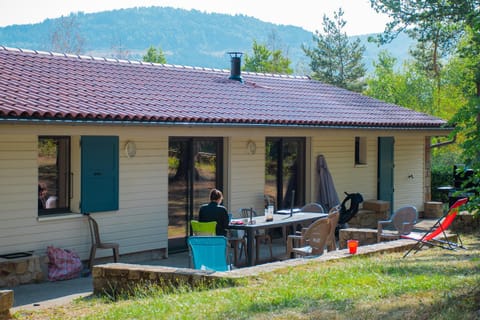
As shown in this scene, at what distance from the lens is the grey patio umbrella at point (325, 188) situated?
16.1 metres

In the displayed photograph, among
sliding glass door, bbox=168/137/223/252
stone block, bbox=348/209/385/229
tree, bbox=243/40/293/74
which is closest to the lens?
sliding glass door, bbox=168/137/223/252

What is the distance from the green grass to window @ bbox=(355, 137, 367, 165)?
27.9 ft

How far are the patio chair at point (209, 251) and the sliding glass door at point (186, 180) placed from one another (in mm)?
3729

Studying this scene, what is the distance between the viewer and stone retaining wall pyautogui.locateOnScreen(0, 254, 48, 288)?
10222 mm

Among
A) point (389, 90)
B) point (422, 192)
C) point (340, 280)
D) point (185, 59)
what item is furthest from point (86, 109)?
point (185, 59)

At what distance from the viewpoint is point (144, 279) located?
892 centimetres

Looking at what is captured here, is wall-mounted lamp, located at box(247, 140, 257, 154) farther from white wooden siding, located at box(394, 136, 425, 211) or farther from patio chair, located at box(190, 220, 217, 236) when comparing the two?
white wooden siding, located at box(394, 136, 425, 211)

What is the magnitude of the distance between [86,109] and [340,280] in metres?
4.92

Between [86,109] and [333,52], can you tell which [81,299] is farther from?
[333,52]

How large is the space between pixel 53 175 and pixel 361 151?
8778 millimetres

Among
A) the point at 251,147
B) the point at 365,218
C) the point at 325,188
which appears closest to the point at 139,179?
the point at 251,147

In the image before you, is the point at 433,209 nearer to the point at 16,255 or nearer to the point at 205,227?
the point at 205,227

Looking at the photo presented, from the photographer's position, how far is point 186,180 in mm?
13844

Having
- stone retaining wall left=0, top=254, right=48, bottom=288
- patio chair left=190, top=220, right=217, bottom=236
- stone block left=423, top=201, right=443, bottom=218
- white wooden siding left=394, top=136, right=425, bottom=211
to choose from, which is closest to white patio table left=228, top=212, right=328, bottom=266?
patio chair left=190, top=220, right=217, bottom=236
